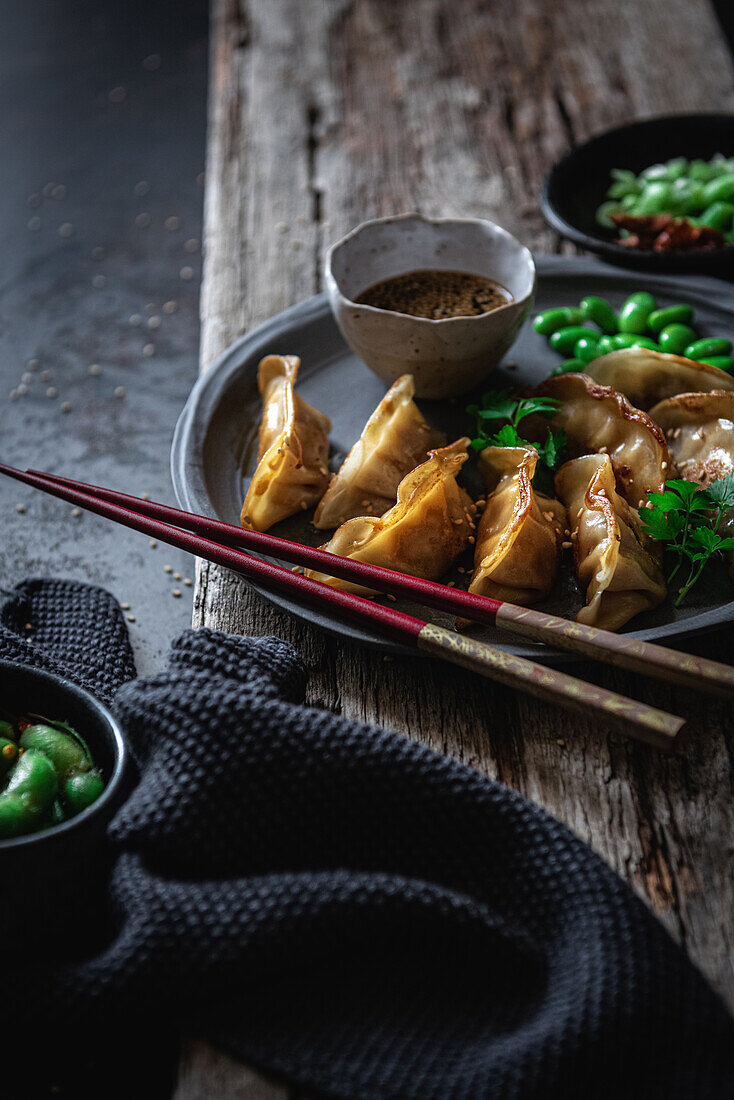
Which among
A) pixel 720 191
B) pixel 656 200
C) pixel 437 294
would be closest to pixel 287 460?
pixel 437 294

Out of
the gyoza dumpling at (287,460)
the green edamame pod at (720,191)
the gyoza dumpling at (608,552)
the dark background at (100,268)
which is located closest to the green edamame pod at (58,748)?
the dark background at (100,268)

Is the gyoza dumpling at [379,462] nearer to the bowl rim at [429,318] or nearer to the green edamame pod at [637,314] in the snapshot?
the bowl rim at [429,318]

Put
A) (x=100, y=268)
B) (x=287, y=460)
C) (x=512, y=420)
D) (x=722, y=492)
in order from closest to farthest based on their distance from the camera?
1. (x=722, y=492)
2. (x=287, y=460)
3. (x=512, y=420)
4. (x=100, y=268)

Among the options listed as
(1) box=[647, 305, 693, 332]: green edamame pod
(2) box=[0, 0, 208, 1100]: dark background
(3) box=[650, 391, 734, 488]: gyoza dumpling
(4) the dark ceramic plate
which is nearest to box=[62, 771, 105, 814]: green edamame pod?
(2) box=[0, 0, 208, 1100]: dark background

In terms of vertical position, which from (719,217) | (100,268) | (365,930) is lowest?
(365,930)

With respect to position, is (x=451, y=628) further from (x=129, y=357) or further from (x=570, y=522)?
(x=129, y=357)

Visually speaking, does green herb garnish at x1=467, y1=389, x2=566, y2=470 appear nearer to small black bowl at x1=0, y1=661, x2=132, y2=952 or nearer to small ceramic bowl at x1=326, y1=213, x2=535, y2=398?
small ceramic bowl at x1=326, y1=213, x2=535, y2=398

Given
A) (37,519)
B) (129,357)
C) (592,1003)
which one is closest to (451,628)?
(592,1003)

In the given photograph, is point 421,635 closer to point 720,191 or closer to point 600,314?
point 600,314
